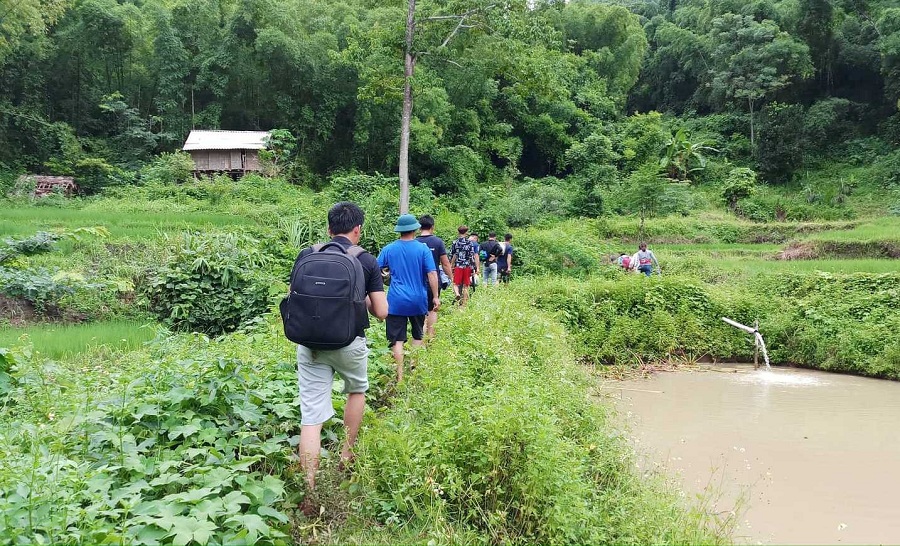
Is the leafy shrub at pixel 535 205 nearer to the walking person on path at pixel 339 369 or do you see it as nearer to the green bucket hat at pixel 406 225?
the green bucket hat at pixel 406 225

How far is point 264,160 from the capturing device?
26.4 metres

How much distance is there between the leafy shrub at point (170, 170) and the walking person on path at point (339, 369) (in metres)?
22.1

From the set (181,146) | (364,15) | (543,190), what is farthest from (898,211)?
(181,146)

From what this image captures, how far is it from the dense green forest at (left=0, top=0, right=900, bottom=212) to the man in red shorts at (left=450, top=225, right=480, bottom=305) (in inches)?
323

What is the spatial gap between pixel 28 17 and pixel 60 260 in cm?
1821

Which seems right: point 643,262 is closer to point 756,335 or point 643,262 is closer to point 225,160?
point 756,335

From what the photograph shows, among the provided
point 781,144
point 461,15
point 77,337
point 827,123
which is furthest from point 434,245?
point 827,123

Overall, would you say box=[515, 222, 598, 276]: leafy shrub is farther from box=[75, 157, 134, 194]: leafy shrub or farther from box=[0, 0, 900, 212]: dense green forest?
box=[75, 157, 134, 194]: leafy shrub

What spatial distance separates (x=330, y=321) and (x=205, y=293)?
722cm

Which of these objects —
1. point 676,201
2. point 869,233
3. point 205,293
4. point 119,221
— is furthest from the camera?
point 676,201

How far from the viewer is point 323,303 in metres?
3.61

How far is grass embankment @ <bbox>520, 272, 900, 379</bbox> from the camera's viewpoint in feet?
38.5

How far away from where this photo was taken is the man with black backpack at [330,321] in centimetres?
361

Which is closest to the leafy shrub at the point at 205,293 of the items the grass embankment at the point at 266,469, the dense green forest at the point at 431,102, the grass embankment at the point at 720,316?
the grass embankment at the point at 266,469
